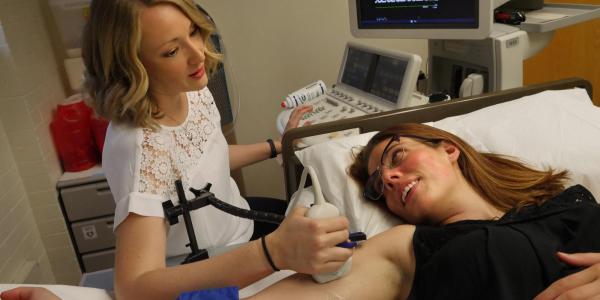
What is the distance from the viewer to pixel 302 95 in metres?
2.13

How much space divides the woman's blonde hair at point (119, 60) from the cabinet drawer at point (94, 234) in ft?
4.50

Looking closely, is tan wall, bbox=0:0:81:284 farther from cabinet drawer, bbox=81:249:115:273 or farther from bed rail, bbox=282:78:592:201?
bed rail, bbox=282:78:592:201

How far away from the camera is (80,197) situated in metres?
2.36

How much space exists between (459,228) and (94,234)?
1.92 meters

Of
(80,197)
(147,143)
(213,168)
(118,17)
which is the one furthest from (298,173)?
(80,197)

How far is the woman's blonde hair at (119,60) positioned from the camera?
3.58 ft

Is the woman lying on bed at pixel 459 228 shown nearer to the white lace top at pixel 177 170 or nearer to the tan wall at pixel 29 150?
the white lace top at pixel 177 170

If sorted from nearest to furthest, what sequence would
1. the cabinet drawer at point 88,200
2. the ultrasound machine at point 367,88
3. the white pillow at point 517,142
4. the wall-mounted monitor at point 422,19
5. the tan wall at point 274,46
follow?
the white pillow at point 517,142, the wall-mounted monitor at point 422,19, the ultrasound machine at point 367,88, the cabinet drawer at point 88,200, the tan wall at point 274,46

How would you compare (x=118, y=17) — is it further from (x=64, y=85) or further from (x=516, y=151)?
(x=64, y=85)

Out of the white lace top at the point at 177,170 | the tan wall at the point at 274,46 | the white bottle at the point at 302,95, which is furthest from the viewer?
the tan wall at the point at 274,46

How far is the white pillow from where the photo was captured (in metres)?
1.43

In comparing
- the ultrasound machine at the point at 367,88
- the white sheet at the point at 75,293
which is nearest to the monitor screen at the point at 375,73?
the ultrasound machine at the point at 367,88

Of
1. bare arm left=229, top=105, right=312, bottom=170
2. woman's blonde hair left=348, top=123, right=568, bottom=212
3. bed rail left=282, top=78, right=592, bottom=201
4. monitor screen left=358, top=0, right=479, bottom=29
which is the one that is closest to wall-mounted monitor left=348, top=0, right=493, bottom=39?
monitor screen left=358, top=0, right=479, bottom=29

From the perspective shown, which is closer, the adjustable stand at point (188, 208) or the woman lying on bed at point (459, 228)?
the woman lying on bed at point (459, 228)
